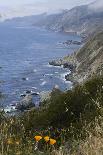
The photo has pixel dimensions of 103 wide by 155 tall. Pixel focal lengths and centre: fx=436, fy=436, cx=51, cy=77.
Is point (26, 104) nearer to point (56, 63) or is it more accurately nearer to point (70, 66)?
point (70, 66)

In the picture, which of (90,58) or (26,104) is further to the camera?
(90,58)

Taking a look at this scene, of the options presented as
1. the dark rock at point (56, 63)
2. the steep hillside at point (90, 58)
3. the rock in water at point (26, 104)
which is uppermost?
the steep hillside at point (90, 58)

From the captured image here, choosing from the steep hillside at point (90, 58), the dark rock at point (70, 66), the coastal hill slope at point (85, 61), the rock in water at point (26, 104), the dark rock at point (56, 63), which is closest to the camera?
the rock in water at point (26, 104)

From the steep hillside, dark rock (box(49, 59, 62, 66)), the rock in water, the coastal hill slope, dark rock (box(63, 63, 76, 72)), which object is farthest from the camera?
dark rock (box(49, 59, 62, 66))

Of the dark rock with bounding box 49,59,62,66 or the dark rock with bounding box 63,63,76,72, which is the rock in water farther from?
the dark rock with bounding box 49,59,62,66

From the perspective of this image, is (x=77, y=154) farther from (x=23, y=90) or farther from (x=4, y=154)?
(x=23, y=90)

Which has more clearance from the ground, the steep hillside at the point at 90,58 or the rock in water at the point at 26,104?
the steep hillside at the point at 90,58

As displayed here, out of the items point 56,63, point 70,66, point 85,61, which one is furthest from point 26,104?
point 56,63

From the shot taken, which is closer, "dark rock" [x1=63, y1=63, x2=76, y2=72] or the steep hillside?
the steep hillside

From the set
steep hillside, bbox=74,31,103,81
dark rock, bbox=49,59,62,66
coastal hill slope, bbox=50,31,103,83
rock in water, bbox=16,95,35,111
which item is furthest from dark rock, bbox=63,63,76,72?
rock in water, bbox=16,95,35,111

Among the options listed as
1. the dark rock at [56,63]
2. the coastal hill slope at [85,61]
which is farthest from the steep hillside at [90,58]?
the dark rock at [56,63]

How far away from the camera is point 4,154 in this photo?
5.16 meters

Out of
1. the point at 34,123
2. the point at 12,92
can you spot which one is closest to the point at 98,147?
the point at 34,123

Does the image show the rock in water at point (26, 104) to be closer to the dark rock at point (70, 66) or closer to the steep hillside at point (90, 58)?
the steep hillside at point (90, 58)
